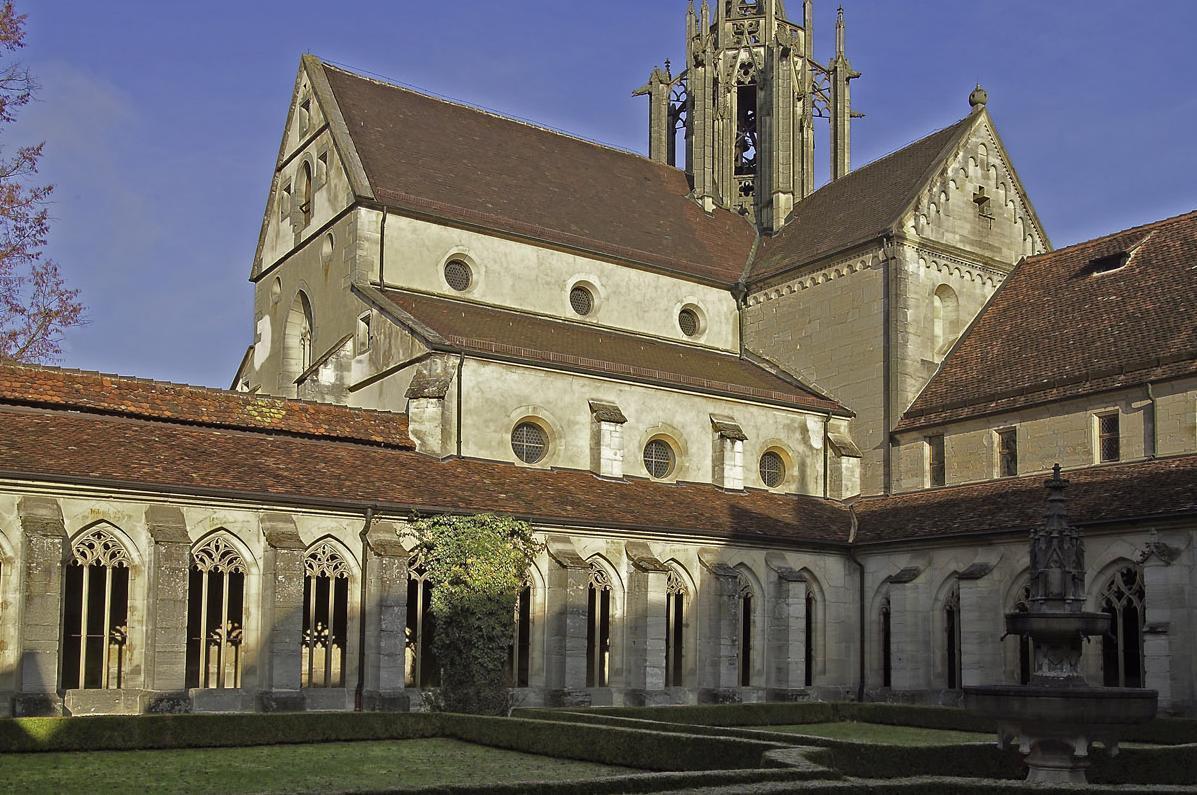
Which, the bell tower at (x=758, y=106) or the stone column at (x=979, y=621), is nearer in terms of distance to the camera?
the stone column at (x=979, y=621)

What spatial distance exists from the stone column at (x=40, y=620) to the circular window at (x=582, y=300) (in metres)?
19.0

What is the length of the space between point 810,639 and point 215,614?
1510cm

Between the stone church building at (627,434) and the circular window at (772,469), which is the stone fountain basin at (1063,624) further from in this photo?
the circular window at (772,469)

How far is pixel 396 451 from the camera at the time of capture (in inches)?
Answer: 1259

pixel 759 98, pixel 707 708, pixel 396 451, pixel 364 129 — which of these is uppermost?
pixel 759 98

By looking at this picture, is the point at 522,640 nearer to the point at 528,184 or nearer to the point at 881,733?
the point at 881,733

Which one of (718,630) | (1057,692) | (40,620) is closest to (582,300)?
(718,630)

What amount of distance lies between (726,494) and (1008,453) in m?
7.34

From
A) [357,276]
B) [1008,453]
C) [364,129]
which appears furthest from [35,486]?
[1008,453]

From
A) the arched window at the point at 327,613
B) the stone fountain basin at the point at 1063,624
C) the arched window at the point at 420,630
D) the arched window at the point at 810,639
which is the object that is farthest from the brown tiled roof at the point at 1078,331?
the arched window at the point at 327,613

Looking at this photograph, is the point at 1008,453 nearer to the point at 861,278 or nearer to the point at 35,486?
the point at 861,278

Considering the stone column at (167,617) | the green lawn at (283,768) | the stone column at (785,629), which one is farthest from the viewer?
the stone column at (785,629)

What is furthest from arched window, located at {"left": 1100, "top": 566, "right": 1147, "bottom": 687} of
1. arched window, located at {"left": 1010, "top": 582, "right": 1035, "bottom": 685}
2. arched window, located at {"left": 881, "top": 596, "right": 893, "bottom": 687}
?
arched window, located at {"left": 881, "top": 596, "right": 893, "bottom": 687}

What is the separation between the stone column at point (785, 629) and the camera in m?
34.2
